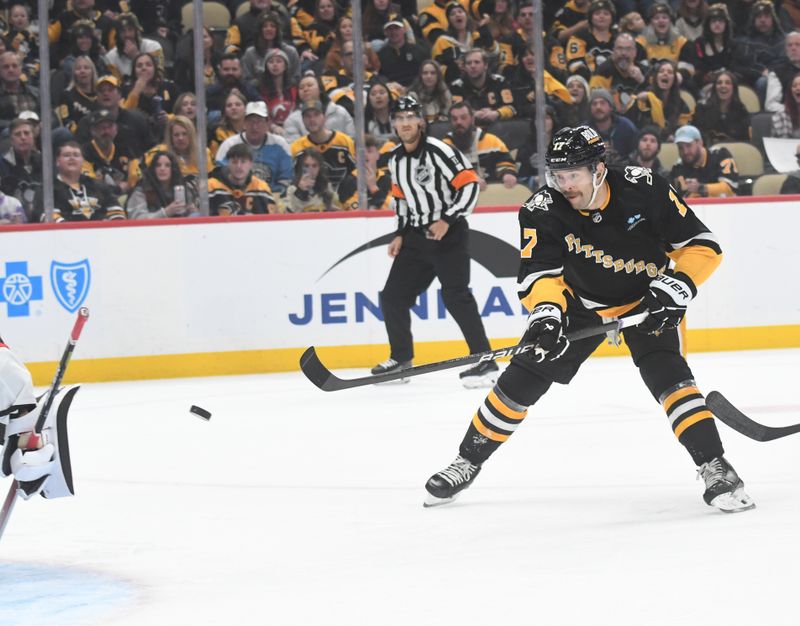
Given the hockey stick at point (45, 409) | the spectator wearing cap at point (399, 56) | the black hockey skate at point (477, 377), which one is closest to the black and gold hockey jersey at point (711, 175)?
the spectator wearing cap at point (399, 56)

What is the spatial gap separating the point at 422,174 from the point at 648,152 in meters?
1.67

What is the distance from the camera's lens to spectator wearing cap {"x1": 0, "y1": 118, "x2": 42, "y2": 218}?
6434 millimetres

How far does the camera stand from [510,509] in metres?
3.42

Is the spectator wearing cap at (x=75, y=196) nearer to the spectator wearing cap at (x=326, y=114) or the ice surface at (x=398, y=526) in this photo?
the spectator wearing cap at (x=326, y=114)

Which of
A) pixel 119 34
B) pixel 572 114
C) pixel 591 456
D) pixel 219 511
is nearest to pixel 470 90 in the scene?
pixel 572 114

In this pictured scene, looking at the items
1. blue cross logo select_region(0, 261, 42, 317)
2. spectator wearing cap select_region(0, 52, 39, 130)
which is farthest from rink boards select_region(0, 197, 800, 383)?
spectator wearing cap select_region(0, 52, 39, 130)

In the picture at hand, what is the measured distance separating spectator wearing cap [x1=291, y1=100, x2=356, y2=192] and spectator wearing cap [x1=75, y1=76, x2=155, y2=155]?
0.77 m

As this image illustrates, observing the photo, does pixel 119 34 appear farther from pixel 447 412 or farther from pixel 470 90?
pixel 447 412

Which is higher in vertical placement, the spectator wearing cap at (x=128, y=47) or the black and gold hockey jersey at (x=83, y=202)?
the spectator wearing cap at (x=128, y=47)

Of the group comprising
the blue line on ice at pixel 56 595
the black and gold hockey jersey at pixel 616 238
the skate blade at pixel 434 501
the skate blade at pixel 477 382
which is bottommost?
the skate blade at pixel 477 382

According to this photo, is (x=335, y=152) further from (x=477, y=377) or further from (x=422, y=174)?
(x=477, y=377)

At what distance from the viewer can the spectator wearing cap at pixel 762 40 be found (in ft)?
24.5

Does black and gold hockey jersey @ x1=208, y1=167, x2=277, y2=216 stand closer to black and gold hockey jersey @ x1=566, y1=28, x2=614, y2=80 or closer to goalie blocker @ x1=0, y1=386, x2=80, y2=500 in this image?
black and gold hockey jersey @ x1=566, y1=28, x2=614, y2=80

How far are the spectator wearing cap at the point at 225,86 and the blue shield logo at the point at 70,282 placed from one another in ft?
3.34
